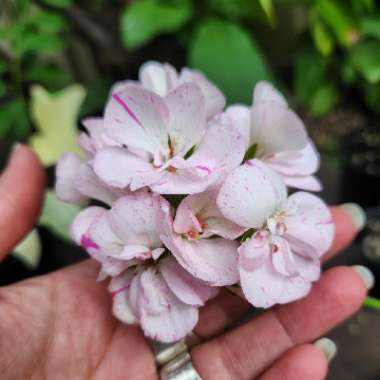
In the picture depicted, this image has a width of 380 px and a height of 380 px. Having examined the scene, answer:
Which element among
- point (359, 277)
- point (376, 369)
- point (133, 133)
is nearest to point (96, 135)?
point (133, 133)

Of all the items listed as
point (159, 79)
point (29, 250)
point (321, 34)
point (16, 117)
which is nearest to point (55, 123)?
point (16, 117)

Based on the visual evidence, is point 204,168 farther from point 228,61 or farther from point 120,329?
point 228,61

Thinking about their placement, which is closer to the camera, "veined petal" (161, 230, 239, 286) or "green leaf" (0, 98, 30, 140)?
"veined petal" (161, 230, 239, 286)

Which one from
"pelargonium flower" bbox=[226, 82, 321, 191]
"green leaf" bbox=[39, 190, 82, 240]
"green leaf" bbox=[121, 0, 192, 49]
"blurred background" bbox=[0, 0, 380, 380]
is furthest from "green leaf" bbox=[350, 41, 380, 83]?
"green leaf" bbox=[39, 190, 82, 240]

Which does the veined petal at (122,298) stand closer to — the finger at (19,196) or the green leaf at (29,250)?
the finger at (19,196)

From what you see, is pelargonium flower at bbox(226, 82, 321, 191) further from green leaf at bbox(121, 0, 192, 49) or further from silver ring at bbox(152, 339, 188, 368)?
green leaf at bbox(121, 0, 192, 49)

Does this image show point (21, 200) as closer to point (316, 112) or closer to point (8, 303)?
point (8, 303)

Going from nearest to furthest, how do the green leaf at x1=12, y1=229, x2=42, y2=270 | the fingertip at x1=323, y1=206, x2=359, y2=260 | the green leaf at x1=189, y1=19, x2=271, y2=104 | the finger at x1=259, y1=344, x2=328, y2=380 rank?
the finger at x1=259, y1=344, x2=328, y2=380 < the fingertip at x1=323, y1=206, x2=359, y2=260 < the green leaf at x1=12, y1=229, x2=42, y2=270 < the green leaf at x1=189, y1=19, x2=271, y2=104
